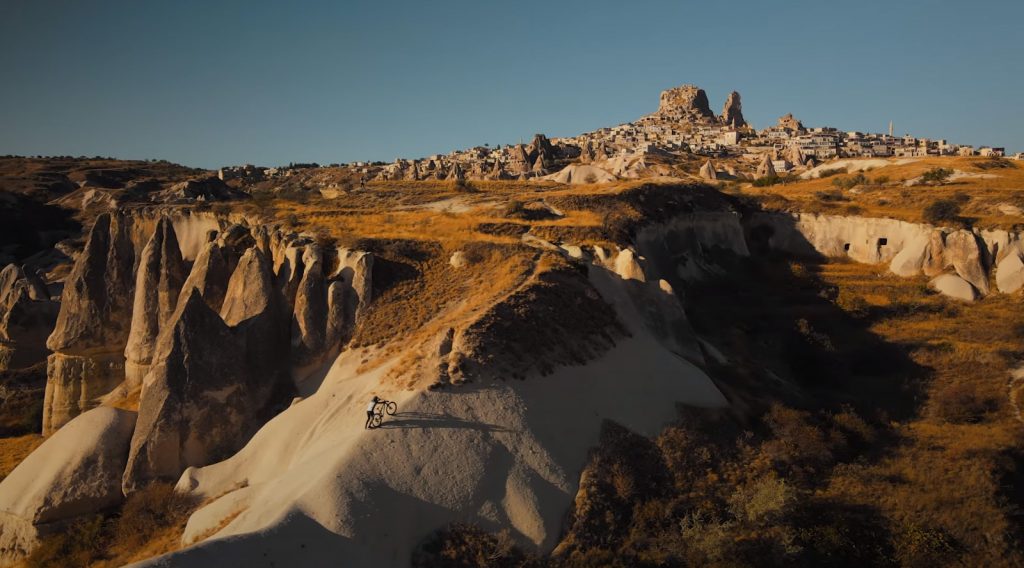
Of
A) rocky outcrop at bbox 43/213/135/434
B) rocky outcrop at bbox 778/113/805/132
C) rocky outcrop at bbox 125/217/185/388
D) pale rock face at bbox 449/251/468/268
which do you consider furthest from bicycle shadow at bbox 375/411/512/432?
rocky outcrop at bbox 778/113/805/132

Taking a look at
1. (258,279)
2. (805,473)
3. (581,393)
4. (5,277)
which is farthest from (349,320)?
(5,277)

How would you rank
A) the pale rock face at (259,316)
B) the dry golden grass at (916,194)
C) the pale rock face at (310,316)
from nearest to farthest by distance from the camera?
the pale rock face at (259,316) < the pale rock face at (310,316) < the dry golden grass at (916,194)

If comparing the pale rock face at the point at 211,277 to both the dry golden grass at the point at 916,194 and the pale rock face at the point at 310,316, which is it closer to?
the pale rock face at the point at 310,316

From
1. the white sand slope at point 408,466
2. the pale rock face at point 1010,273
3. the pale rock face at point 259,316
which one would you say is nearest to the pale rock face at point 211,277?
the pale rock face at point 259,316

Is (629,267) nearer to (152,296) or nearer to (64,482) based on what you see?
(152,296)

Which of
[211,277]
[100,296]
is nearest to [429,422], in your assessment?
[211,277]

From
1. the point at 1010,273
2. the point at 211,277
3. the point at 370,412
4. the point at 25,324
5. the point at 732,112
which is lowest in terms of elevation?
the point at 25,324
